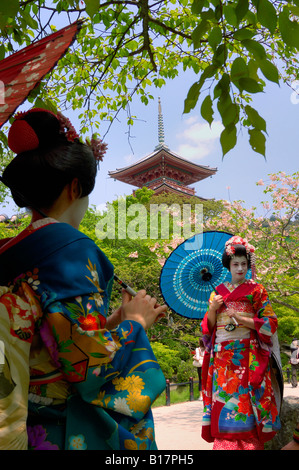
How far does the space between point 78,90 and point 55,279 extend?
4.82 m

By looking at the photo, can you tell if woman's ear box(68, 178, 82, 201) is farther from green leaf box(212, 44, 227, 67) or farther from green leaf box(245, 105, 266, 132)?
green leaf box(212, 44, 227, 67)

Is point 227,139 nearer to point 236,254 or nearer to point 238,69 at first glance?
point 238,69

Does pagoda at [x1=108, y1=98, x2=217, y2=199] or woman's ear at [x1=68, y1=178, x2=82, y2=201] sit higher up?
pagoda at [x1=108, y1=98, x2=217, y2=199]

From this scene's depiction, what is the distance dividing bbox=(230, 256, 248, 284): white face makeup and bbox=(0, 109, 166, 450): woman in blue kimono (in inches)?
97.7

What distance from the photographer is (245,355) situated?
350 cm

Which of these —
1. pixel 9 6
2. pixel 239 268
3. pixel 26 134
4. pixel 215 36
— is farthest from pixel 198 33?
pixel 239 268

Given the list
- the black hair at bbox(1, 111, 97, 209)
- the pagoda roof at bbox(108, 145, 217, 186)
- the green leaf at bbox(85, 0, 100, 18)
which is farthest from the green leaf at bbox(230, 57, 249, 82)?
the pagoda roof at bbox(108, 145, 217, 186)

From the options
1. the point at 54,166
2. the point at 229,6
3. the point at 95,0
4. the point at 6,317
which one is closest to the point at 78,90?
the point at 229,6

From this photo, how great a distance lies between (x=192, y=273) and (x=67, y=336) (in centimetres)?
294

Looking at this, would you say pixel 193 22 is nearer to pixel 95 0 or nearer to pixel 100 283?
pixel 95 0

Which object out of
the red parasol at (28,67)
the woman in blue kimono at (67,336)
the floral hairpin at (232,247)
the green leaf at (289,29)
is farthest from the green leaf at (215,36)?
the floral hairpin at (232,247)

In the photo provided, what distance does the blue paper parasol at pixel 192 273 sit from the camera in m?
4.02

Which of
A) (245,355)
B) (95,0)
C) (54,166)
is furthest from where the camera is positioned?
(245,355)

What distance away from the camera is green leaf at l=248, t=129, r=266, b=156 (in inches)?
68.3
